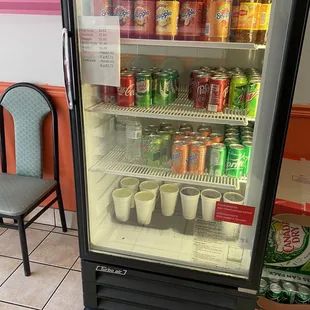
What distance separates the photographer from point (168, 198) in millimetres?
1850

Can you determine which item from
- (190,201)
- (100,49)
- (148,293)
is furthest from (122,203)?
(100,49)

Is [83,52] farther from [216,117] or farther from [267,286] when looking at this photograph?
[267,286]

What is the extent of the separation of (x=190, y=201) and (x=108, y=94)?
69 centimetres

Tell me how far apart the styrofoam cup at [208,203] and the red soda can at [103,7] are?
3.25 ft

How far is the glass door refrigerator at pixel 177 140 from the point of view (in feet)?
4.37

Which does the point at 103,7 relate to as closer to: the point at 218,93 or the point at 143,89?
the point at 143,89

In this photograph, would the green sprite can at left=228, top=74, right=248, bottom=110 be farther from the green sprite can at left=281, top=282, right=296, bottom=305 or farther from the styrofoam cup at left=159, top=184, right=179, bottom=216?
the green sprite can at left=281, top=282, right=296, bottom=305

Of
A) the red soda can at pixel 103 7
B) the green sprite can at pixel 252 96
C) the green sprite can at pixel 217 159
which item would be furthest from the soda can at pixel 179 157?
the red soda can at pixel 103 7

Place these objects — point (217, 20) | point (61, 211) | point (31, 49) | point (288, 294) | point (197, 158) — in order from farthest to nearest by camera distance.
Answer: point (61, 211), point (31, 49), point (288, 294), point (197, 158), point (217, 20)

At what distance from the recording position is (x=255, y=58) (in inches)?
65.9

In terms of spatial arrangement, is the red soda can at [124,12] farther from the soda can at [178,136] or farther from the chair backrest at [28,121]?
the chair backrest at [28,121]

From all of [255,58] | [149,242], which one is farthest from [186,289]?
[255,58]

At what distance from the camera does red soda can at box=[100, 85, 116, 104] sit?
163 cm

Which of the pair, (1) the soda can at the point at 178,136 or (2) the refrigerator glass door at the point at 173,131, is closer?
(2) the refrigerator glass door at the point at 173,131
